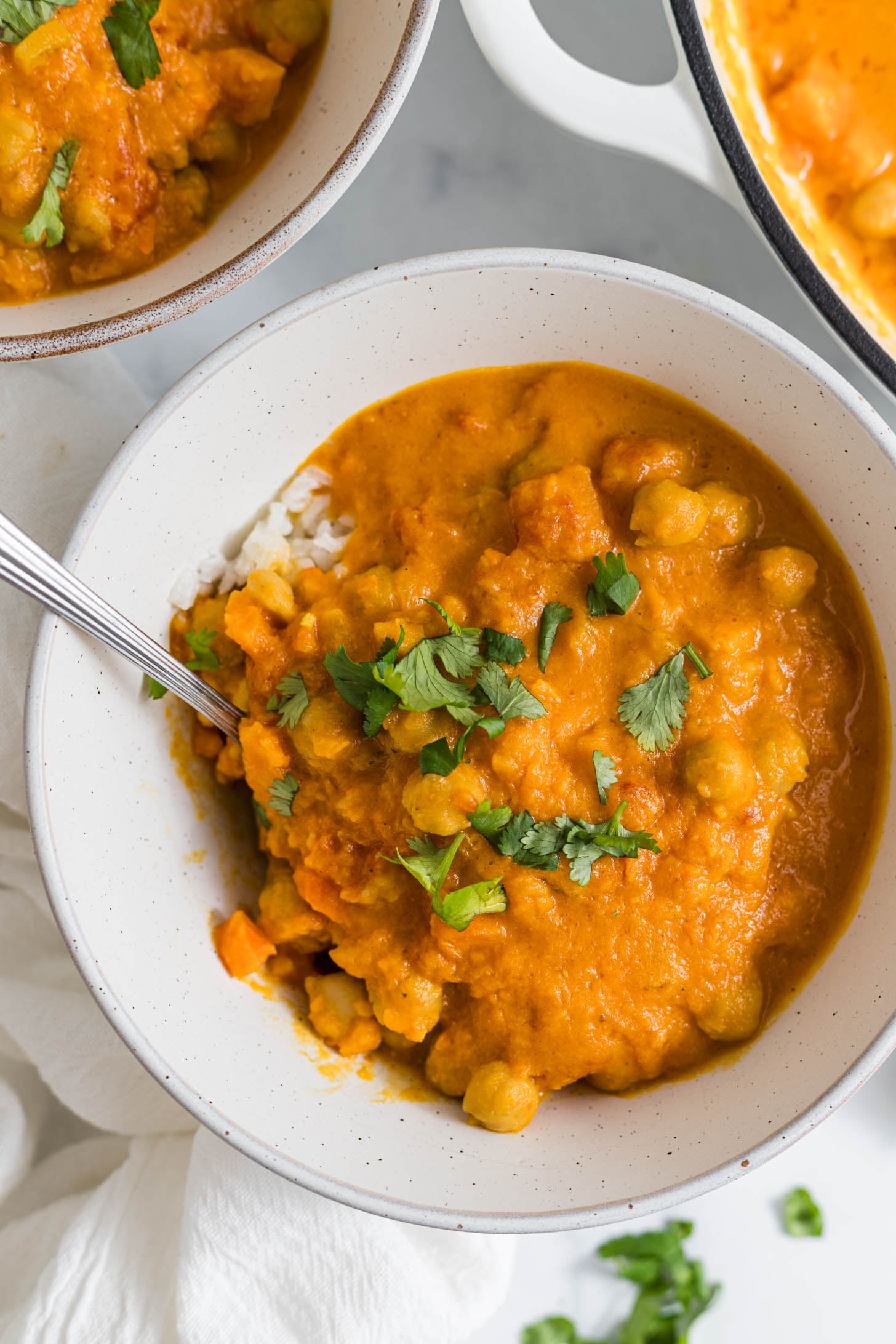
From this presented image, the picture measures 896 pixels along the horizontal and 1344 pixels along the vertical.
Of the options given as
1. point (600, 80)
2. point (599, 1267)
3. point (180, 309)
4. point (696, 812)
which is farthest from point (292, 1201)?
point (600, 80)

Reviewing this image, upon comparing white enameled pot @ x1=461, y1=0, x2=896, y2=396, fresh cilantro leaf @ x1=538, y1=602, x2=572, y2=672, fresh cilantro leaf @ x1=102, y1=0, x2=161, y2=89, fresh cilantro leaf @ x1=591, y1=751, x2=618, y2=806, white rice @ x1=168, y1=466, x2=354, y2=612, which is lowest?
fresh cilantro leaf @ x1=591, y1=751, x2=618, y2=806

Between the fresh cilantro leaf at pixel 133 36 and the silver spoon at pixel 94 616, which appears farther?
the fresh cilantro leaf at pixel 133 36

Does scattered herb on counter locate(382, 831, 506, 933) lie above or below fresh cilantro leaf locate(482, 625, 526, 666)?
below

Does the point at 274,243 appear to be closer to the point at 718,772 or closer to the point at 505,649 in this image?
the point at 505,649

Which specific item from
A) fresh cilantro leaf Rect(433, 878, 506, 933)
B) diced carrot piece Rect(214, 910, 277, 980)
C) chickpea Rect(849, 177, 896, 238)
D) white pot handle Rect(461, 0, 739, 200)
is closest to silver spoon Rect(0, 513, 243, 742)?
diced carrot piece Rect(214, 910, 277, 980)

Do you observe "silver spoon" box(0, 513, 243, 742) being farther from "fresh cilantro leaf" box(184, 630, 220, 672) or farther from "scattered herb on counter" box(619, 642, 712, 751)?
"scattered herb on counter" box(619, 642, 712, 751)

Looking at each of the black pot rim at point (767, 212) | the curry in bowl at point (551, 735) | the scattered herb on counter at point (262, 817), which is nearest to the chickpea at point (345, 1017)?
the curry in bowl at point (551, 735)

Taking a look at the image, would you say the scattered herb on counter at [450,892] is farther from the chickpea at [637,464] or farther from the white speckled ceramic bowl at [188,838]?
the chickpea at [637,464]
